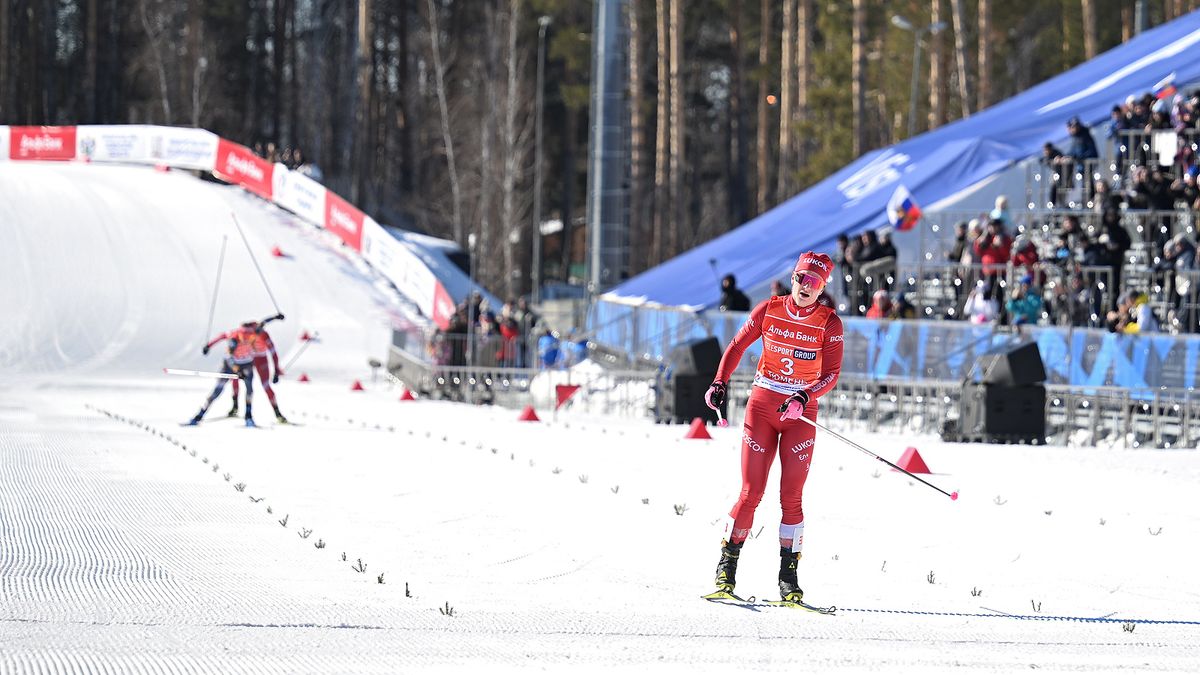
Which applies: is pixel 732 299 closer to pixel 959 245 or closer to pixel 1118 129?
pixel 959 245

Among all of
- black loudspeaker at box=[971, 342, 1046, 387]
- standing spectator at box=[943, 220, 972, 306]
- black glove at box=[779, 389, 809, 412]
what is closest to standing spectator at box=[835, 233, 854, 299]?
standing spectator at box=[943, 220, 972, 306]

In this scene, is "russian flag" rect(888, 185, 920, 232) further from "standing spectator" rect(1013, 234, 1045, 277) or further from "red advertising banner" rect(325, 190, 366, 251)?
"red advertising banner" rect(325, 190, 366, 251)

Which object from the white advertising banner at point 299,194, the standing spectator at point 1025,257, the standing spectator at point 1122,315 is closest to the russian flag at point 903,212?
the standing spectator at point 1025,257

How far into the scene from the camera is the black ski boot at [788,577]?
877 centimetres

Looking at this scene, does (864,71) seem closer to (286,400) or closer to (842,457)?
(286,400)

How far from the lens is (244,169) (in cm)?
4906

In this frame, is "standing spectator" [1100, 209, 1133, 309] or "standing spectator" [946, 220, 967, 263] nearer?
"standing spectator" [1100, 209, 1133, 309]

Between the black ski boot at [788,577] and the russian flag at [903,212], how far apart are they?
18.1 m

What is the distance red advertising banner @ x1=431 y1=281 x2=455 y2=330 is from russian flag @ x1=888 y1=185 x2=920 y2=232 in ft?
37.6

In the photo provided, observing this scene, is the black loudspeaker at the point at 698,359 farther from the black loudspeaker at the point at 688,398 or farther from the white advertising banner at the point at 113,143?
the white advertising banner at the point at 113,143

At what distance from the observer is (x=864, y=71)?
39.5 m

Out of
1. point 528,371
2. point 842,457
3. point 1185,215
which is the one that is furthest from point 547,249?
point 842,457

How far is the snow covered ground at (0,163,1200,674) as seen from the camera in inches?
290

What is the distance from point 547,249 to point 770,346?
6948cm
